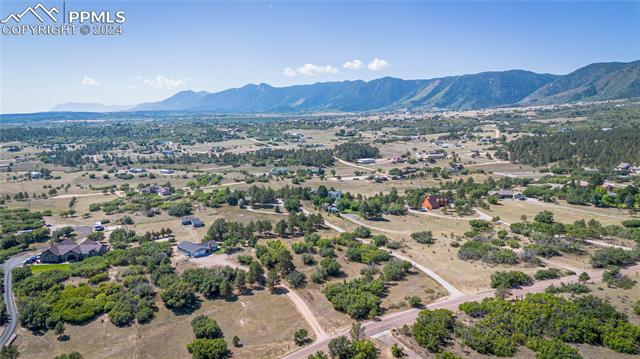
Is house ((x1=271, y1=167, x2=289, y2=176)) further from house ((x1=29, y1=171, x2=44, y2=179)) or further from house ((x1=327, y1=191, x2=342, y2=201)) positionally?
house ((x1=29, y1=171, x2=44, y2=179))

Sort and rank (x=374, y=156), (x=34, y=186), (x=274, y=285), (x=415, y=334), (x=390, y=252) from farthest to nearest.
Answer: (x=374, y=156) < (x=34, y=186) < (x=390, y=252) < (x=274, y=285) < (x=415, y=334)

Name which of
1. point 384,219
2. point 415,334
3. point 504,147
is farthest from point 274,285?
point 504,147

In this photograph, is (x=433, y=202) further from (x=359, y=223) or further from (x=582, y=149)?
(x=582, y=149)

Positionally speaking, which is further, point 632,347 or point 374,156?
point 374,156

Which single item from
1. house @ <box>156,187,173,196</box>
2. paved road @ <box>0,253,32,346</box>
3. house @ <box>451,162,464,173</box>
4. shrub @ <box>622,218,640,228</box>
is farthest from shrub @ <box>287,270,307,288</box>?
house @ <box>451,162,464,173</box>

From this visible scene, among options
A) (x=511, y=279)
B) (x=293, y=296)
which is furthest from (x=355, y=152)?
(x=293, y=296)

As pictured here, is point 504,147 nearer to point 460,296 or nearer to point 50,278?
point 460,296
